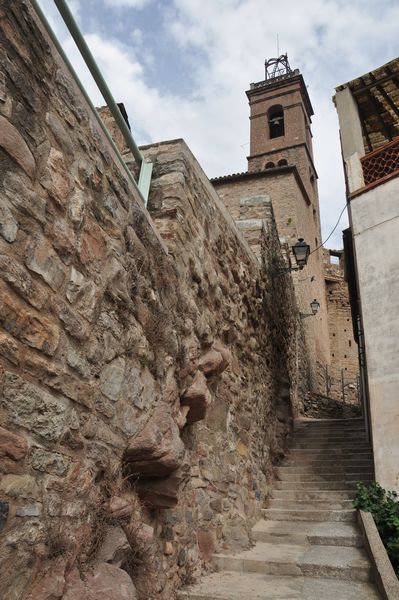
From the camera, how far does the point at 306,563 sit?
3707 millimetres

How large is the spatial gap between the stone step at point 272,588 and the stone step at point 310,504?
1.78 meters

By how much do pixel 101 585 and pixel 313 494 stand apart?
4.37 metres

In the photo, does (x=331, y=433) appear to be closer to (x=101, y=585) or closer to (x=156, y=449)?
(x=156, y=449)

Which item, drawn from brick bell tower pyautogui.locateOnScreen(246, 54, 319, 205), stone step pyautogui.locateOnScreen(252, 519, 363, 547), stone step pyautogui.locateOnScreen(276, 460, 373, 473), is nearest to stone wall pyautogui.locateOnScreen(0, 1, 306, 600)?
stone step pyautogui.locateOnScreen(252, 519, 363, 547)

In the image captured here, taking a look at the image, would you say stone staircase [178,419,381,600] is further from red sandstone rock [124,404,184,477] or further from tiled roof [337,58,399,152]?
tiled roof [337,58,399,152]

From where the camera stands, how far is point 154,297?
3.00 m

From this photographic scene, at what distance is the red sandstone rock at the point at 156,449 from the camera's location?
8.09 feet

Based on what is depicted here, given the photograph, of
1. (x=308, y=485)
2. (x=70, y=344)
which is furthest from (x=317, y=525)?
(x=70, y=344)

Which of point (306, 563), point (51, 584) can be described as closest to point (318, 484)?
point (306, 563)

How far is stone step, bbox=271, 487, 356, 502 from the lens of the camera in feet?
18.0

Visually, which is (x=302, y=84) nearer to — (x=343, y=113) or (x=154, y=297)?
(x=343, y=113)

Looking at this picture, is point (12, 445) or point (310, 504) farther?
point (310, 504)

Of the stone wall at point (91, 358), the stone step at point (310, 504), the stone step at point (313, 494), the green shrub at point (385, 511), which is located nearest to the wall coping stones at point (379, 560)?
the green shrub at point (385, 511)

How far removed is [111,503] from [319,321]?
18.0 m
